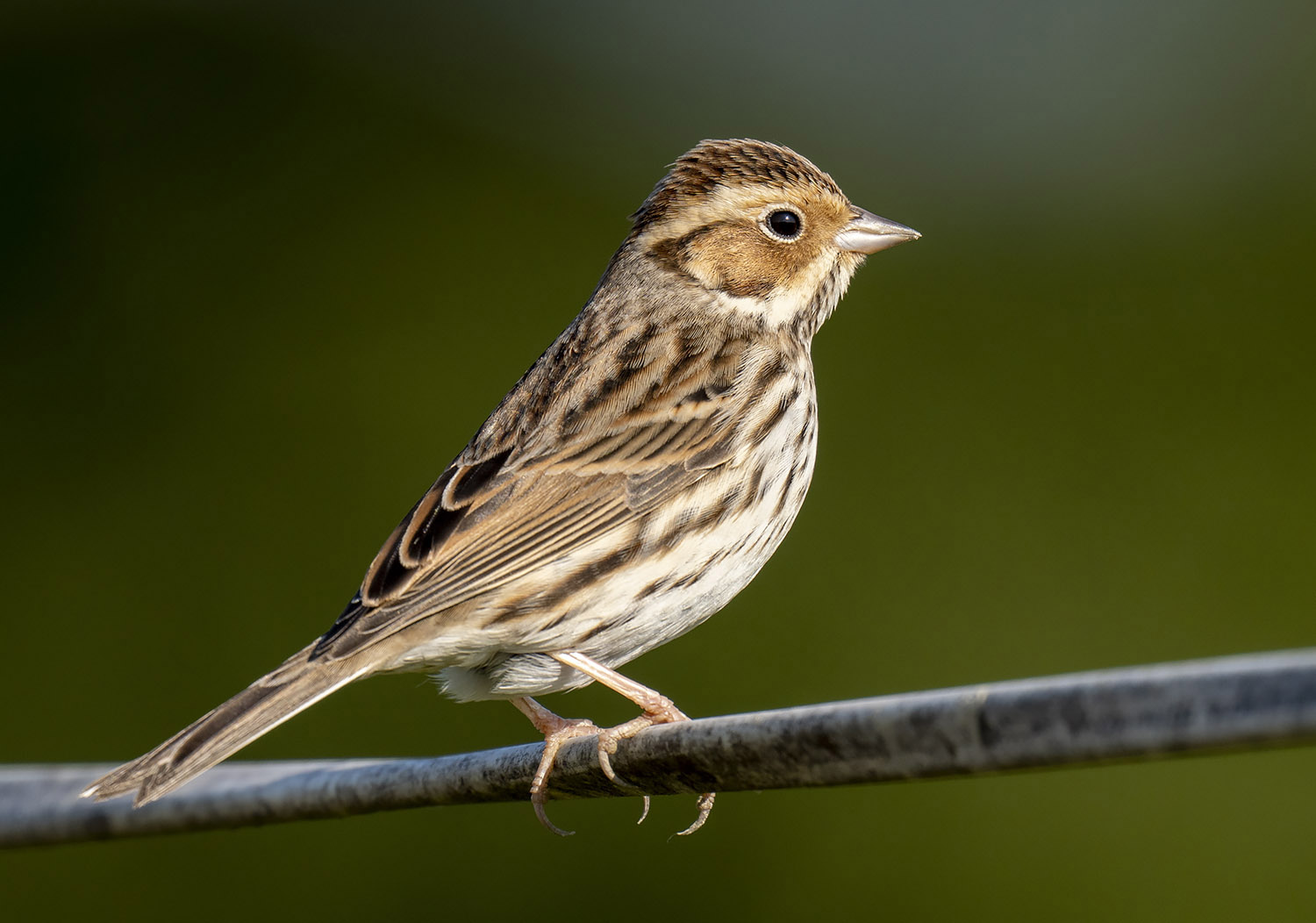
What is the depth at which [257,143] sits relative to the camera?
7898 mm

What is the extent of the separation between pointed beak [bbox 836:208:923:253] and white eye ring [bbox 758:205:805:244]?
0.42 ft

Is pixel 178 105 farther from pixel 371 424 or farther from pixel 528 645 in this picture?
pixel 528 645

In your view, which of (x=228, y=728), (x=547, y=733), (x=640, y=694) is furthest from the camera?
(x=547, y=733)

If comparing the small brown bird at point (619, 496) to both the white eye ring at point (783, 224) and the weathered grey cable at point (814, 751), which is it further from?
the weathered grey cable at point (814, 751)

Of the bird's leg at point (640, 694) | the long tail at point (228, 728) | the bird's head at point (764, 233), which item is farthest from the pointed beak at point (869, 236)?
the long tail at point (228, 728)

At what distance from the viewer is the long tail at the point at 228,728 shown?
→ 274cm

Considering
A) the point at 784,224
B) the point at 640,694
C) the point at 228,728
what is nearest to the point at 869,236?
the point at 784,224

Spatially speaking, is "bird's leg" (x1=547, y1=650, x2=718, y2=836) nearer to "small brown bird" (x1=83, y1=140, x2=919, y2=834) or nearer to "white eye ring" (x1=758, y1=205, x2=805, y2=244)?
"small brown bird" (x1=83, y1=140, x2=919, y2=834)

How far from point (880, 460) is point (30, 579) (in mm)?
3466

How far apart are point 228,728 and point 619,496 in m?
1.04

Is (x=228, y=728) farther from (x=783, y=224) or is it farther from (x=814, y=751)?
(x=783, y=224)

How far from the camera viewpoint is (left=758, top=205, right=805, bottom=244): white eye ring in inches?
166

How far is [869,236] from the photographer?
14.1ft

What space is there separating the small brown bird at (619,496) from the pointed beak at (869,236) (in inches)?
1.6
